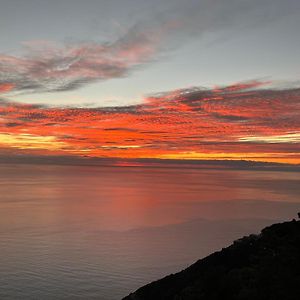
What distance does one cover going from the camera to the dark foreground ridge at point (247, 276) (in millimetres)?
20617

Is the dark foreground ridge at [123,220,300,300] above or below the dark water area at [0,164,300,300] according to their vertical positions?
above

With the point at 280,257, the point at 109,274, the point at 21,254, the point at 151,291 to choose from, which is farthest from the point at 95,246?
the point at 280,257

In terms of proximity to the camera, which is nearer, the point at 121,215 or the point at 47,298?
the point at 47,298

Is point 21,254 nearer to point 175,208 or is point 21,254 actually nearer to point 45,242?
point 45,242

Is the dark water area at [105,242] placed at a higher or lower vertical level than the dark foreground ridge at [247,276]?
lower

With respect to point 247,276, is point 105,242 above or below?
below

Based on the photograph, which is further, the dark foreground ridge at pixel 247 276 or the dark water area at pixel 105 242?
the dark water area at pixel 105 242

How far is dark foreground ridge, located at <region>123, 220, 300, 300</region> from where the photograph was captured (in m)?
20.6

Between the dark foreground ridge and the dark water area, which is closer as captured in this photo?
the dark foreground ridge

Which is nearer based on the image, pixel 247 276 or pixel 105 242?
pixel 247 276

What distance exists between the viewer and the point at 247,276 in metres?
26.5

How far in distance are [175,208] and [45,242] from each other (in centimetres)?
7493

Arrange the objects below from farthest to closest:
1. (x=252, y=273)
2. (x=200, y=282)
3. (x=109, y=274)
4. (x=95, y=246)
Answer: (x=95, y=246) → (x=109, y=274) → (x=200, y=282) → (x=252, y=273)

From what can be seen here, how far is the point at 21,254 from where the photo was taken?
70.1 metres
